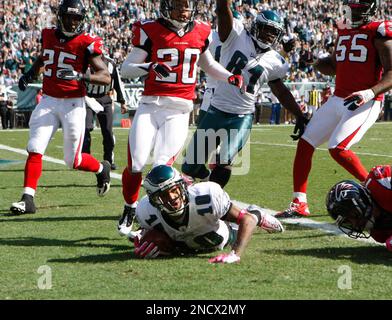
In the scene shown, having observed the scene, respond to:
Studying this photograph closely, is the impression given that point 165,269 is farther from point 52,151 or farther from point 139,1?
point 139,1

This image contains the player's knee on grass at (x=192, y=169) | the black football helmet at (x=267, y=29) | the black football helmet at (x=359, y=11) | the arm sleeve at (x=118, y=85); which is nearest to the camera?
the black football helmet at (x=267, y=29)

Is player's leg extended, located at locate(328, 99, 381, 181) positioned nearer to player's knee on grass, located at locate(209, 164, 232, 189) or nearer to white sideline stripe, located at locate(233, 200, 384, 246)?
white sideline stripe, located at locate(233, 200, 384, 246)

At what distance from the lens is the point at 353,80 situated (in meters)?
6.68

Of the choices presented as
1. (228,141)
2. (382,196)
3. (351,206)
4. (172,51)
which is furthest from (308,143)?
(351,206)

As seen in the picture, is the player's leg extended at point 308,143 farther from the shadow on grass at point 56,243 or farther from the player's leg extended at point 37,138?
the player's leg extended at point 37,138

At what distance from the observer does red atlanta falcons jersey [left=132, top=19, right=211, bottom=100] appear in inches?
229

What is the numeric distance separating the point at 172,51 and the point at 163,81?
23cm

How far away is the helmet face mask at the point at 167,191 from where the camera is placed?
473 cm

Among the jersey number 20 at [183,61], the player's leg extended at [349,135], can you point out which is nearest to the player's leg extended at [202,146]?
the jersey number 20 at [183,61]

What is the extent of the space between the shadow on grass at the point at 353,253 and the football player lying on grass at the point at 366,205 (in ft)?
0.34
